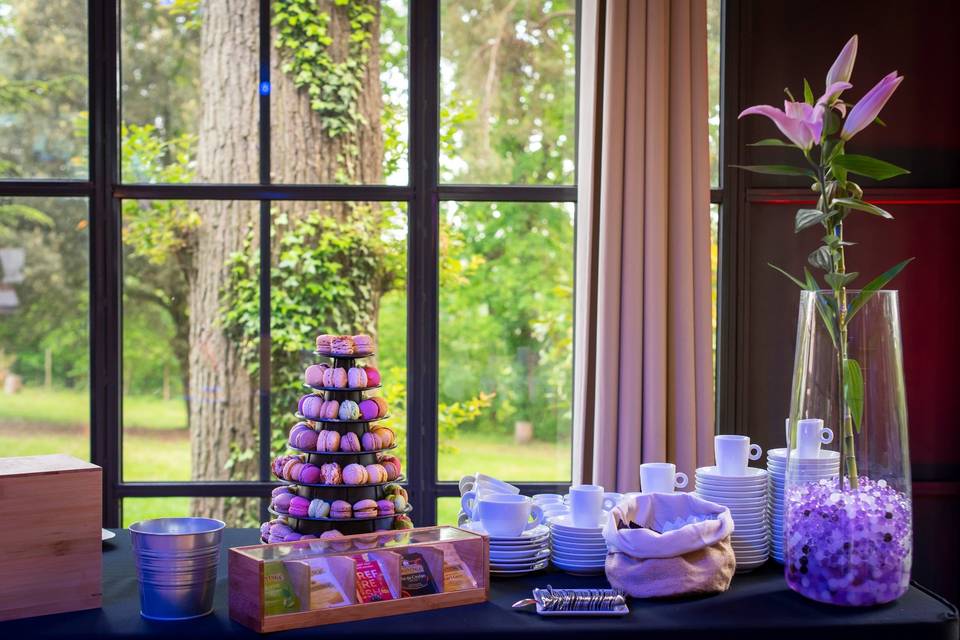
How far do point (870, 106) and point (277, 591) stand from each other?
1.27 m

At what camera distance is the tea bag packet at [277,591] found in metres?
1.48

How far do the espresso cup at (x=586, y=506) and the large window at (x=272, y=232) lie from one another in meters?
1.67

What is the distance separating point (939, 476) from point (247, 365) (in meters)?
2.53

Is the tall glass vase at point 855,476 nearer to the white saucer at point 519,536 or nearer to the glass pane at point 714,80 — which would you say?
the white saucer at point 519,536

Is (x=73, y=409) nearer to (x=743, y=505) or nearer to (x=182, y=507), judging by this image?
(x=182, y=507)

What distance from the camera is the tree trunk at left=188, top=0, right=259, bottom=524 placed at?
3459 millimetres

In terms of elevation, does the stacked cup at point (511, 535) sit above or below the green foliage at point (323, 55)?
below

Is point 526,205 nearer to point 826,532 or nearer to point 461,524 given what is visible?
point 461,524

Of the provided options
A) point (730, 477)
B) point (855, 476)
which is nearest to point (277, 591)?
point (730, 477)

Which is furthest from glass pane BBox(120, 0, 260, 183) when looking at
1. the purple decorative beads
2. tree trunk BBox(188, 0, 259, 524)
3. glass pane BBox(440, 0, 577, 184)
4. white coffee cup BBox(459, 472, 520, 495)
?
the purple decorative beads

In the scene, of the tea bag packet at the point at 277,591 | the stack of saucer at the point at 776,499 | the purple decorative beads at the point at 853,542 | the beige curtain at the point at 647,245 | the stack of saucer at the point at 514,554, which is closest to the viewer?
the tea bag packet at the point at 277,591

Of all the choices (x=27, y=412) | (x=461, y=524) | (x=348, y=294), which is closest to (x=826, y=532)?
(x=461, y=524)

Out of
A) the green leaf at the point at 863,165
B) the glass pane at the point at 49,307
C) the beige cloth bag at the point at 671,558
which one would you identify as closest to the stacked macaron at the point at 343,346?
the beige cloth bag at the point at 671,558

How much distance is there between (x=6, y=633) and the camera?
4.84 feet
